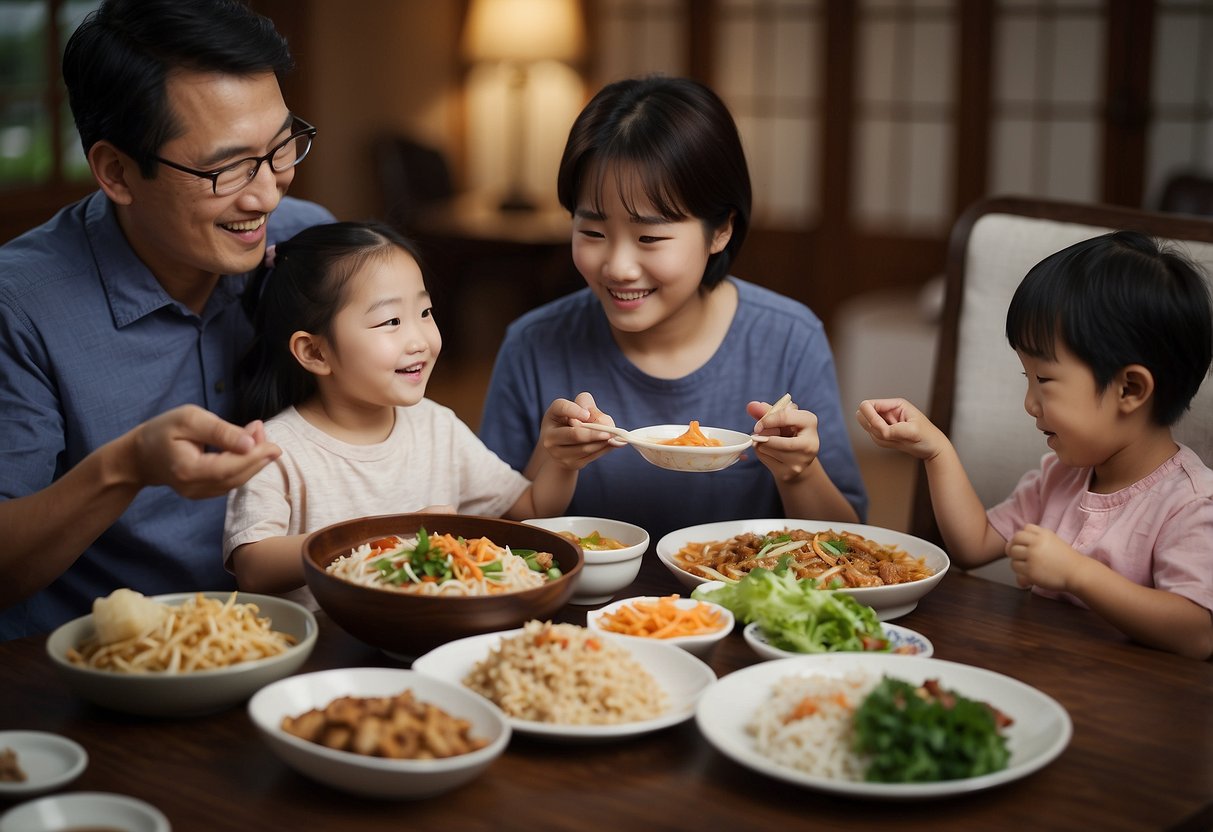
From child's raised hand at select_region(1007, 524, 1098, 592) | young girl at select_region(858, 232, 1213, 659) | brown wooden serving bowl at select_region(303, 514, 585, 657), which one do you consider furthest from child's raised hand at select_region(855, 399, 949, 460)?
brown wooden serving bowl at select_region(303, 514, 585, 657)

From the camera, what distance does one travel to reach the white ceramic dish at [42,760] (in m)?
1.17

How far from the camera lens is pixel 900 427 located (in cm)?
186

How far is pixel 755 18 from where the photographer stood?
6.93 metres

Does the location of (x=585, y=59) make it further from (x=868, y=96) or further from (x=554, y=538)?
(x=554, y=538)

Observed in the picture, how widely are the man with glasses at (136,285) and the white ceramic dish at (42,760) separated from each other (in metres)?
0.45

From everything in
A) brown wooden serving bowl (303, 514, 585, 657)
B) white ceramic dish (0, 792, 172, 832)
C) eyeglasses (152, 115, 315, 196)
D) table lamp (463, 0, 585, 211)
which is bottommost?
white ceramic dish (0, 792, 172, 832)

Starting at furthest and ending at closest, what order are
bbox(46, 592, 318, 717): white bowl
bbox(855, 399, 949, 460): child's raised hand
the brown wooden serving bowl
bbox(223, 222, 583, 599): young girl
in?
bbox(223, 222, 583, 599): young girl < bbox(855, 399, 949, 460): child's raised hand < the brown wooden serving bowl < bbox(46, 592, 318, 717): white bowl

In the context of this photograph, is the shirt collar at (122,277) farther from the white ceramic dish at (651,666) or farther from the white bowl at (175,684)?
the white ceramic dish at (651,666)

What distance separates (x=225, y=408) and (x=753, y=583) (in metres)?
1.01

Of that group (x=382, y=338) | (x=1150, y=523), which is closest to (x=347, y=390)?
(x=382, y=338)

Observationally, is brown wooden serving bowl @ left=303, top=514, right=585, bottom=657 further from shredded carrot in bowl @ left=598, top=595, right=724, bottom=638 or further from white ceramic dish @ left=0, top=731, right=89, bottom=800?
white ceramic dish @ left=0, top=731, right=89, bottom=800

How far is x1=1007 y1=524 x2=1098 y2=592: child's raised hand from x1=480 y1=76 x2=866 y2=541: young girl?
0.48 meters

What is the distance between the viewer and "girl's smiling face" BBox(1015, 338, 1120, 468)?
1.74 meters

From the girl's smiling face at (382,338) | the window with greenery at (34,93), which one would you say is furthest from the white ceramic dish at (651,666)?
the window with greenery at (34,93)
